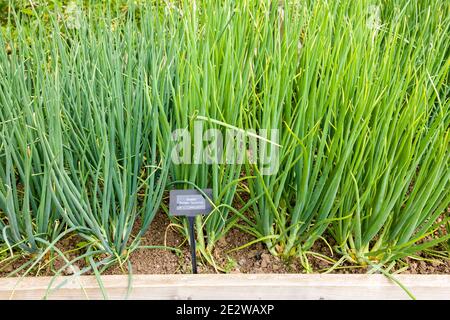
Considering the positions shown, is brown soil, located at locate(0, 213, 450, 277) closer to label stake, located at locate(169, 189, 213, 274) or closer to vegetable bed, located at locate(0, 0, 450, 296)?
vegetable bed, located at locate(0, 0, 450, 296)

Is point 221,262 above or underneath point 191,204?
underneath

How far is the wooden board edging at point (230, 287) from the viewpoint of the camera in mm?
977

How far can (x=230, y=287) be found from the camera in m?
0.98

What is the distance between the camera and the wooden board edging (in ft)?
3.21

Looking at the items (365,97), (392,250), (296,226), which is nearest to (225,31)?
(365,97)

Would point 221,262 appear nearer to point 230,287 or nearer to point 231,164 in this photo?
point 230,287

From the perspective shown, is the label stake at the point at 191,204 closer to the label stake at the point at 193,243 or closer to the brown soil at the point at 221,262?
the label stake at the point at 193,243

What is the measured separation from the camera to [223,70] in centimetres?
109

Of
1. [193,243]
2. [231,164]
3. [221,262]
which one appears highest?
[231,164]

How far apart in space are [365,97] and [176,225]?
51 cm

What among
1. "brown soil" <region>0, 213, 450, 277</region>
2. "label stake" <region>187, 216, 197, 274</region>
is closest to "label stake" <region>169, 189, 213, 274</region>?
"label stake" <region>187, 216, 197, 274</region>

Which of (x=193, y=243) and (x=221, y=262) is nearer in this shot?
(x=193, y=243)

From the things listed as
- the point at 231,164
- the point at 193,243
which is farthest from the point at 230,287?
the point at 231,164

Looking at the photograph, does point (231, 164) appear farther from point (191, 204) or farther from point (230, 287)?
point (230, 287)
